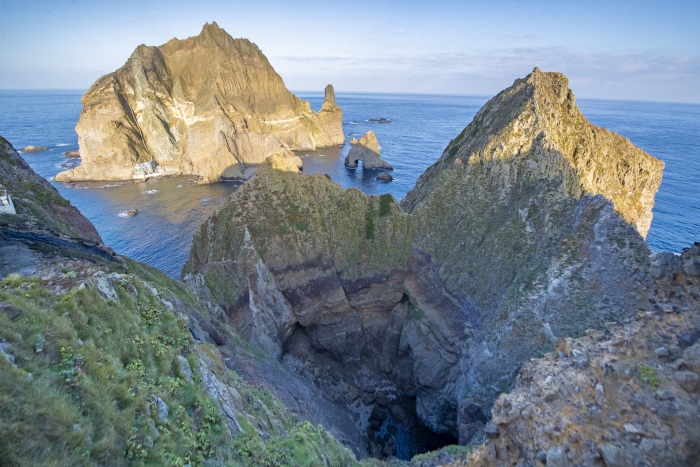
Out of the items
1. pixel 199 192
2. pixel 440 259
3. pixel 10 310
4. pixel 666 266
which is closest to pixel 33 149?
pixel 199 192

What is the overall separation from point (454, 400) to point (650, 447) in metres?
29.7

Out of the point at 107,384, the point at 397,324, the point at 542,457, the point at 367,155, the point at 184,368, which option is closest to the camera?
the point at 107,384

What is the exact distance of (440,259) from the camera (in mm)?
44719

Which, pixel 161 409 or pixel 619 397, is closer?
pixel 161 409

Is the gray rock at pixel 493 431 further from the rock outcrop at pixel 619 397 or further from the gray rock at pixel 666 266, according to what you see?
the gray rock at pixel 666 266

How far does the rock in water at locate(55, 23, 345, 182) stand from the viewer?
126 m

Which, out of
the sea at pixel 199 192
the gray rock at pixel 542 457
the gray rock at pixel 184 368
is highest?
the gray rock at pixel 184 368

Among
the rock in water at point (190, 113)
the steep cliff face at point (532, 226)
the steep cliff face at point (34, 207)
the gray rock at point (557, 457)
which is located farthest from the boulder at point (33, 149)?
the gray rock at point (557, 457)

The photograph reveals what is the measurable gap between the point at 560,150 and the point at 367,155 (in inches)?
3804

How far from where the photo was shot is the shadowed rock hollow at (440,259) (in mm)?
33906

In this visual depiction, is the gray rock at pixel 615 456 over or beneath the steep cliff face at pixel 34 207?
beneath

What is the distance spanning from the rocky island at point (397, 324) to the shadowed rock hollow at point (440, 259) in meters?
0.23

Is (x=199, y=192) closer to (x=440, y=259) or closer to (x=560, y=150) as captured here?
(x=440, y=259)

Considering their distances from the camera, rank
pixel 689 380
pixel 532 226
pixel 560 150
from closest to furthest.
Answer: pixel 689 380 < pixel 532 226 < pixel 560 150
